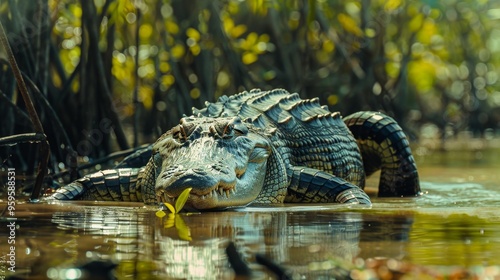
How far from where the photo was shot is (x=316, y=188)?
6.76 m

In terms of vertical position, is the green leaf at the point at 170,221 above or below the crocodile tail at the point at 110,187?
below

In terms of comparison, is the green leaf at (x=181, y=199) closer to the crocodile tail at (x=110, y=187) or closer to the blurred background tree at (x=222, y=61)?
the crocodile tail at (x=110, y=187)

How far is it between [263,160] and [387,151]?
1819mm

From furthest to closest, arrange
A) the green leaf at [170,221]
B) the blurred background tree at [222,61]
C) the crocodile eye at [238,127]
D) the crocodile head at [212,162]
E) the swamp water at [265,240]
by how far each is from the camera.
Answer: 1. the blurred background tree at [222,61]
2. the crocodile eye at [238,127]
3. the crocodile head at [212,162]
4. the green leaf at [170,221]
5. the swamp water at [265,240]

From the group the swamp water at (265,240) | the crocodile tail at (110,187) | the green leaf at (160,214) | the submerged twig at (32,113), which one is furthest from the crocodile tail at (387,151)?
the green leaf at (160,214)

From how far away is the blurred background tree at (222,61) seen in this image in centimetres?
896

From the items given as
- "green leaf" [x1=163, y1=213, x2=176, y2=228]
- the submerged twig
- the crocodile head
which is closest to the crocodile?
the crocodile head

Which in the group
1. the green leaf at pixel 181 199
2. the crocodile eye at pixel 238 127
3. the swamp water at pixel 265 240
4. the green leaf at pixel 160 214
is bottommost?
the swamp water at pixel 265 240

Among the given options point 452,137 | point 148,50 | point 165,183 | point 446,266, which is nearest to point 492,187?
point 165,183

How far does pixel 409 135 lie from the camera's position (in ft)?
48.5

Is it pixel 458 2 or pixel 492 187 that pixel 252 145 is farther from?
pixel 458 2

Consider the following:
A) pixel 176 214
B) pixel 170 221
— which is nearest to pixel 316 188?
pixel 176 214

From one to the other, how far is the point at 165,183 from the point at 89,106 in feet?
13.4

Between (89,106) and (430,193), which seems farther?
(89,106)
